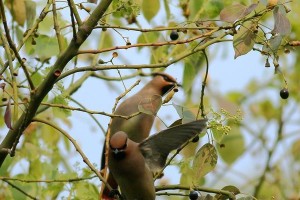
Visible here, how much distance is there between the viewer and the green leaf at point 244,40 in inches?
110

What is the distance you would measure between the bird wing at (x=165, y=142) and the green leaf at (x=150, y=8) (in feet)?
2.84

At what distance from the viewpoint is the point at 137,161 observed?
10.8 feet

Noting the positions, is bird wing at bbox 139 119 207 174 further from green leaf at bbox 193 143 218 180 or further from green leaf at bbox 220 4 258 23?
green leaf at bbox 220 4 258 23

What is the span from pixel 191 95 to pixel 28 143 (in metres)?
1.08

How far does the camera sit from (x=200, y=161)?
288 centimetres

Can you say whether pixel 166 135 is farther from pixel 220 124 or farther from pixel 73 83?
pixel 73 83

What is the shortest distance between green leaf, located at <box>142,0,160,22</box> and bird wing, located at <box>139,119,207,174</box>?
87 centimetres

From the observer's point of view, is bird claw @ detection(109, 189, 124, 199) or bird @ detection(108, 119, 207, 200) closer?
bird @ detection(108, 119, 207, 200)

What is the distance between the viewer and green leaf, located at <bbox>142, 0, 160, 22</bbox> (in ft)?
13.0

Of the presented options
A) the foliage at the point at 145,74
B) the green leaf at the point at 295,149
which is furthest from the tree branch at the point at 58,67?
the green leaf at the point at 295,149

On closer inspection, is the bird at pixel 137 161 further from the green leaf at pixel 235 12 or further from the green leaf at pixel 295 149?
the green leaf at pixel 295 149

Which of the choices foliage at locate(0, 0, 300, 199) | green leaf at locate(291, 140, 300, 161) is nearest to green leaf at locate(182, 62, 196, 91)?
foliage at locate(0, 0, 300, 199)

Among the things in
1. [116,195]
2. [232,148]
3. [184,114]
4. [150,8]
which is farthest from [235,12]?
[232,148]

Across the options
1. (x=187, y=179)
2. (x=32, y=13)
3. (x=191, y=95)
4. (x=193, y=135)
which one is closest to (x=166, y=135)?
(x=193, y=135)
